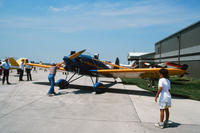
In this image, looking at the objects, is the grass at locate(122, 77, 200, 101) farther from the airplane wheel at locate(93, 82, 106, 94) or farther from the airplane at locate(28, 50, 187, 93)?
the airplane wheel at locate(93, 82, 106, 94)

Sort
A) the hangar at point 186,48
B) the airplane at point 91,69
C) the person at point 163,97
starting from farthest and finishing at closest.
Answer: the hangar at point 186,48, the airplane at point 91,69, the person at point 163,97

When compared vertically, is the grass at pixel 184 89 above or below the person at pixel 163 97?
below

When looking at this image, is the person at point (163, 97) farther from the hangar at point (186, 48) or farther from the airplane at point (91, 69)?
the hangar at point (186, 48)

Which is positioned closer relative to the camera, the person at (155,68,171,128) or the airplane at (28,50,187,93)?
the person at (155,68,171,128)

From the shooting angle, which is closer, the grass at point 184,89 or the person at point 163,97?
the person at point 163,97

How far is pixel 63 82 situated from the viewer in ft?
30.2

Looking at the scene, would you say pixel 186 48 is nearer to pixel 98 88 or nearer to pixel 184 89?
pixel 184 89

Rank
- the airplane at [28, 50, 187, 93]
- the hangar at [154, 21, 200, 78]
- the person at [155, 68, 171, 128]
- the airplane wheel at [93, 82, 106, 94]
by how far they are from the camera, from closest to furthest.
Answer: the person at [155, 68, 171, 128] → the airplane at [28, 50, 187, 93] → the airplane wheel at [93, 82, 106, 94] → the hangar at [154, 21, 200, 78]

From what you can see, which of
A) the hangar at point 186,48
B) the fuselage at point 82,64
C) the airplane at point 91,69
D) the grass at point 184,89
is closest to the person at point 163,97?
the airplane at point 91,69

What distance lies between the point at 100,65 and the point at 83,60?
4.83 ft

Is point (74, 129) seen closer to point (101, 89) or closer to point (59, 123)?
point (59, 123)

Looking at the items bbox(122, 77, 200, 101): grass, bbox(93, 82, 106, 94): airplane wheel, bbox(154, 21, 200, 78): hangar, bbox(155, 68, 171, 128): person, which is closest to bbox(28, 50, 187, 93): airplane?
bbox(93, 82, 106, 94): airplane wheel

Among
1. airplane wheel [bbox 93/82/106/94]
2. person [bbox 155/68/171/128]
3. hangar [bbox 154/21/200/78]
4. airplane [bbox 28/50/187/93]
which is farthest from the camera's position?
hangar [bbox 154/21/200/78]

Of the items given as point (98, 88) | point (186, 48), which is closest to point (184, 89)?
point (98, 88)
